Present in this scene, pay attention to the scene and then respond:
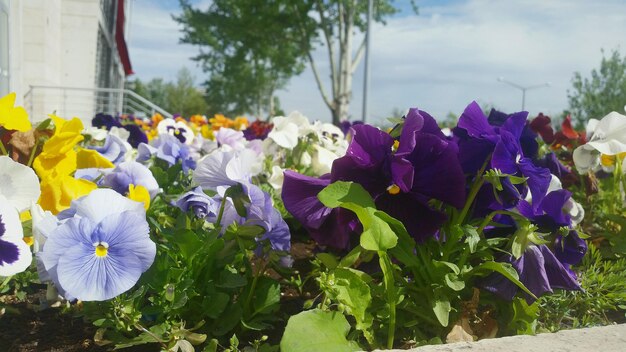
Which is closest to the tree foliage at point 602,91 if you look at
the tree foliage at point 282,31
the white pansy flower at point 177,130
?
the tree foliage at point 282,31

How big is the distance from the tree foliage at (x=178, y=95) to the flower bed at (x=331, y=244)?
5152cm

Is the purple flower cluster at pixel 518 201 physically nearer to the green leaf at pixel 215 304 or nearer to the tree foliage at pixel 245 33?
the green leaf at pixel 215 304

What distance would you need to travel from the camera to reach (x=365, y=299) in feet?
4.61

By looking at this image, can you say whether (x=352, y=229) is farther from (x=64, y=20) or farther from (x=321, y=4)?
(x=321, y=4)

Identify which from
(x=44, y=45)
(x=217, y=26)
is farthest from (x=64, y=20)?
(x=217, y=26)

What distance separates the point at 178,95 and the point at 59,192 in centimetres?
5711

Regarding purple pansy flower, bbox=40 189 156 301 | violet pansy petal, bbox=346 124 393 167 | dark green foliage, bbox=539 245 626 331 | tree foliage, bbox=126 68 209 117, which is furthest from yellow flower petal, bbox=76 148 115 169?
tree foliage, bbox=126 68 209 117

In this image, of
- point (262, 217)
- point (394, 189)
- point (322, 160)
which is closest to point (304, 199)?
point (262, 217)

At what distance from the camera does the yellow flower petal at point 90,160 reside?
2.06 m

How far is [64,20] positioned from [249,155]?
17739 mm

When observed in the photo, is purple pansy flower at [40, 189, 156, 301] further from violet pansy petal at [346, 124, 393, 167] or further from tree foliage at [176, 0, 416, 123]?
tree foliage at [176, 0, 416, 123]

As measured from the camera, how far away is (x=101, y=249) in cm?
128

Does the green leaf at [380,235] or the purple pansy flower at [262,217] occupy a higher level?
the green leaf at [380,235]

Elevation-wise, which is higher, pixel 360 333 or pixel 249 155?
pixel 249 155
